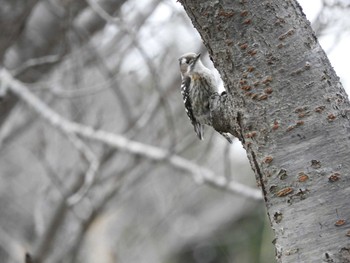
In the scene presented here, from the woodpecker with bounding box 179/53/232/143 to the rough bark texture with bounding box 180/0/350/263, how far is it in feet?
3.18

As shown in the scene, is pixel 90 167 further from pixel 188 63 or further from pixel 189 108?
pixel 189 108

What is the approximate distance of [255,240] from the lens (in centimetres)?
1103

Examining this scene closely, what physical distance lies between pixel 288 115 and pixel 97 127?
4554 mm

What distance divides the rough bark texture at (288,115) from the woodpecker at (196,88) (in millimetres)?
968

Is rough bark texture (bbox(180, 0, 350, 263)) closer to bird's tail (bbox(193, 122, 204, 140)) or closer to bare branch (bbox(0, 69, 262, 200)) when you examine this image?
bird's tail (bbox(193, 122, 204, 140))

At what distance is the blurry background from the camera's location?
5480 millimetres

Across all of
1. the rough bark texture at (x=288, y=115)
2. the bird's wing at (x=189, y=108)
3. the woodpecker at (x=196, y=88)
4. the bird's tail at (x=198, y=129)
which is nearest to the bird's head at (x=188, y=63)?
the woodpecker at (x=196, y=88)

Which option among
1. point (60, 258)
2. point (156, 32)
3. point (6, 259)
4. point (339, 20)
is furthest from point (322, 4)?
point (6, 259)

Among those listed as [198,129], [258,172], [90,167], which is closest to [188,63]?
[198,129]

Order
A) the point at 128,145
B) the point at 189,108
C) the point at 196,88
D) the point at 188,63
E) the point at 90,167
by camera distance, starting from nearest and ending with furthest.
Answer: the point at 196,88 → the point at 189,108 → the point at 188,63 → the point at 90,167 → the point at 128,145

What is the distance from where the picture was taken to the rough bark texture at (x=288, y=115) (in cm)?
171

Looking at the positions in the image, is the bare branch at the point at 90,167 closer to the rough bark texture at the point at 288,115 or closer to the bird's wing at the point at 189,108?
the bird's wing at the point at 189,108

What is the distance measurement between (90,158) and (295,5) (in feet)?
11.4

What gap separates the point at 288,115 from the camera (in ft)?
5.94
